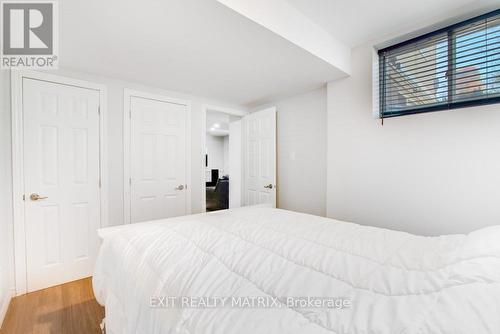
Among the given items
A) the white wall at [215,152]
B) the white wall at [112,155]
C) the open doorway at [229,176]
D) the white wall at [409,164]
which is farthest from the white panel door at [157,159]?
the white wall at [215,152]

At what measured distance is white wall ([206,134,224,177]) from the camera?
888 cm

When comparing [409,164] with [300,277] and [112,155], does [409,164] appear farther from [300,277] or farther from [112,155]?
[112,155]

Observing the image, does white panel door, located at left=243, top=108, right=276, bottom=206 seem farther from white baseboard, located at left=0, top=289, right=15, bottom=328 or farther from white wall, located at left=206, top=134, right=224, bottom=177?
white wall, located at left=206, top=134, right=224, bottom=177

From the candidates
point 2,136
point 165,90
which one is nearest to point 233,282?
point 2,136

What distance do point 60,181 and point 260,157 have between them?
2405mm

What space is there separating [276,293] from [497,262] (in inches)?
28.1

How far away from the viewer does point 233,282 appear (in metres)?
0.83

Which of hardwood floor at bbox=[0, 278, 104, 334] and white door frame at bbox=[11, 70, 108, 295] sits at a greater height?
white door frame at bbox=[11, 70, 108, 295]

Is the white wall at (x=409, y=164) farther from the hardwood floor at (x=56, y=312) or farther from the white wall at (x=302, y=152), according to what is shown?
the hardwood floor at (x=56, y=312)

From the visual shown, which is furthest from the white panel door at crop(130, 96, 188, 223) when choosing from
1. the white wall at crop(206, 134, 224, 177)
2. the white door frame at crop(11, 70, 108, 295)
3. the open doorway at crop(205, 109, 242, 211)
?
the white wall at crop(206, 134, 224, 177)

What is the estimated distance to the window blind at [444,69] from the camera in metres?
1.57

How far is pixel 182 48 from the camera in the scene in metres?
1.95

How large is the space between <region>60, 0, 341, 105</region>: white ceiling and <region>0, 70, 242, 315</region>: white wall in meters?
0.16

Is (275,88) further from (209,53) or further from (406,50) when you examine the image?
(406,50)
